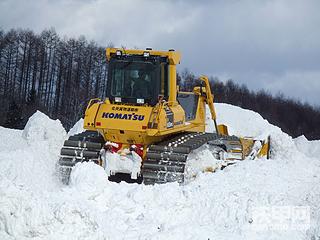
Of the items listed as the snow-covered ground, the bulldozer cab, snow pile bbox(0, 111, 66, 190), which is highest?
the bulldozer cab

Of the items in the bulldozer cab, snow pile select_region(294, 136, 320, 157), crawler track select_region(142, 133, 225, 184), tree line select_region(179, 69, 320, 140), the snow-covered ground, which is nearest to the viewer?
the snow-covered ground

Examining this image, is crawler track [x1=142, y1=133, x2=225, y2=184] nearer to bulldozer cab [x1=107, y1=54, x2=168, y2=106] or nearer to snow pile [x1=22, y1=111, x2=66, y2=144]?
bulldozer cab [x1=107, y1=54, x2=168, y2=106]

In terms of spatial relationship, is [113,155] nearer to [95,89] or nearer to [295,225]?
[295,225]

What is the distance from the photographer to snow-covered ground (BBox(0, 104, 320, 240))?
6.22 metres

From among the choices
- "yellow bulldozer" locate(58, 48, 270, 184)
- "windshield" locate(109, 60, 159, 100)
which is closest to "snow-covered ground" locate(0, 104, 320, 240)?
"yellow bulldozer" locate(58, 48, 270, 184)

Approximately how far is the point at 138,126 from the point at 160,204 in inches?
107

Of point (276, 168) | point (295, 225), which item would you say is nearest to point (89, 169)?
point (295, 225)

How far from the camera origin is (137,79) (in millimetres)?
11195

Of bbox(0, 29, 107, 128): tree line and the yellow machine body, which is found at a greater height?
bbox(0, 29, 107, 128): tree line

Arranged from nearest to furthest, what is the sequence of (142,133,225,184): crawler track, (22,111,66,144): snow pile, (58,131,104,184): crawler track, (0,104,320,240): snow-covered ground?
(0,104,320,240): snow-covered ground, (142,133,225,184): crawler track, (58,131,104,184): crawler track, (22,111,66,144): snow pile

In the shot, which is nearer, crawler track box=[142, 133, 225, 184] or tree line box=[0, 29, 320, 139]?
crawler track box=[142, 133, 225, 184]

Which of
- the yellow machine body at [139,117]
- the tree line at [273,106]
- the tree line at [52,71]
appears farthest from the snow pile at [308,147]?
the tree line at [273,106]

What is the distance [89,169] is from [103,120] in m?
2.02

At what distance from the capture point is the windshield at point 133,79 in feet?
36.3
